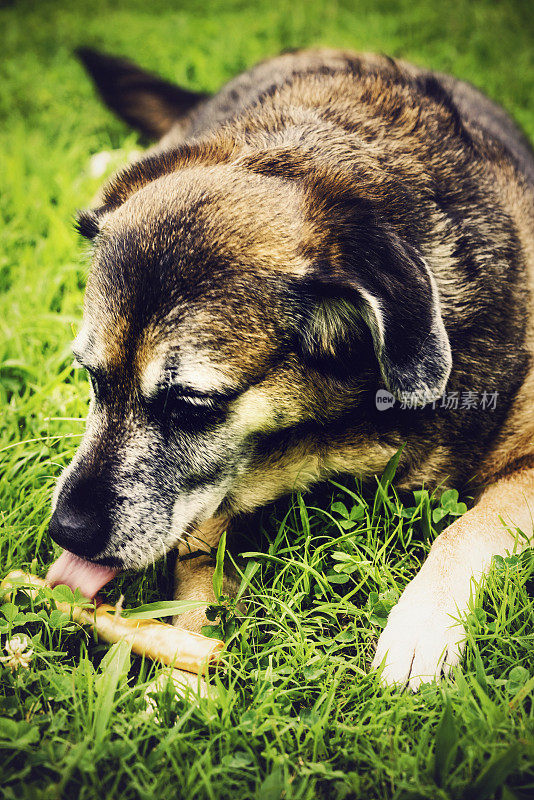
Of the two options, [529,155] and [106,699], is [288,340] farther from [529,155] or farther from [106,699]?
[529,155]

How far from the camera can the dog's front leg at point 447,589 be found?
213 cm

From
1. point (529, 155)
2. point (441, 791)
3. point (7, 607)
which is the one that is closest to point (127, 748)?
point (7, 607)

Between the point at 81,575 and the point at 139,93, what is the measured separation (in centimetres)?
423

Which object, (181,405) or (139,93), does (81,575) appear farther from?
(139,93)

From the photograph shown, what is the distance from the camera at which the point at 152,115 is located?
200 inches

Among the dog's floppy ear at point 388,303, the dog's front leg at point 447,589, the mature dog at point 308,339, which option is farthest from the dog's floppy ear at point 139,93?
the dog's front leg at point 447,589

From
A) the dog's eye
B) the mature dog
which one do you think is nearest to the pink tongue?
the mature dog

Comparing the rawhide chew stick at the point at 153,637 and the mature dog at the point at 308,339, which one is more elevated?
the mature dog at the point at 308,339

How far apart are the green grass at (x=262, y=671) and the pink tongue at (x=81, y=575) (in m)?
0.14

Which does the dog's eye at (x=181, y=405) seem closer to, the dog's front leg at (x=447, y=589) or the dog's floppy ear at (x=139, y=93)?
the dog's front leg at (x=447, y=589)

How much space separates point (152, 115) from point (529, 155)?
9.85ft

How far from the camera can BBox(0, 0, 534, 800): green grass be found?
182 centimetres

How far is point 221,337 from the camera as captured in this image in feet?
7.00
